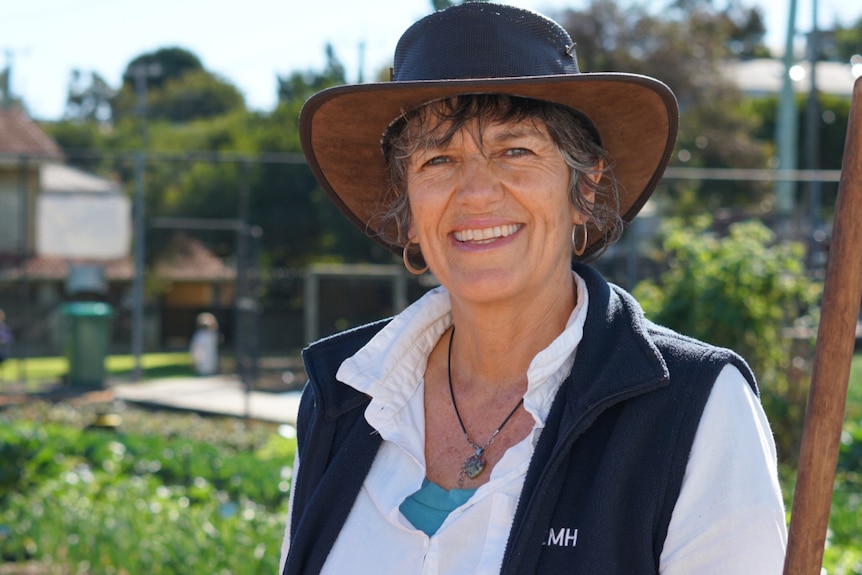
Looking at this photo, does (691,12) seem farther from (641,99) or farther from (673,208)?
(641,99)

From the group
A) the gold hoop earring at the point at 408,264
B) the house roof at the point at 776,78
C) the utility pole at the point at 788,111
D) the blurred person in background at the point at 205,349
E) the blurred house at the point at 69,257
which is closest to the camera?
the gold hoop earring at the point at 408,264

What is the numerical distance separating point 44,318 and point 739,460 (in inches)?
1144

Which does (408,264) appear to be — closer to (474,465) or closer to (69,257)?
(474,465)

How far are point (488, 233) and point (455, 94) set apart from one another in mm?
243

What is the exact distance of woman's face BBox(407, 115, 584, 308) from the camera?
1.99 meters

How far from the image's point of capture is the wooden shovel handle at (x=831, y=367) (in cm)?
136

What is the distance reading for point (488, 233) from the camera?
2.01m

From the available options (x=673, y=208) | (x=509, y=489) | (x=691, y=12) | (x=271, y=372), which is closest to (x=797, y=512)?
(x=509, y=489)

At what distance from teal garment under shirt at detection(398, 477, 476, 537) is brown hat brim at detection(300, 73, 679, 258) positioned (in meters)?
0.59

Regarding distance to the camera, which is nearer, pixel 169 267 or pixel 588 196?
pixel 588 196

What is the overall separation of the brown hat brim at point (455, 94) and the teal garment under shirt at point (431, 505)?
1.93ft

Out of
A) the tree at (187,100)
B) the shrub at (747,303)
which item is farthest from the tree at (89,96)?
the shrub at (747,303)

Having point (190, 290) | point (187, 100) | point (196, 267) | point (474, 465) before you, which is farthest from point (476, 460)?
point (187, 100)

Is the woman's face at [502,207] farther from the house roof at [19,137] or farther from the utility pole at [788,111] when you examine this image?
the house roof at [19,137]
